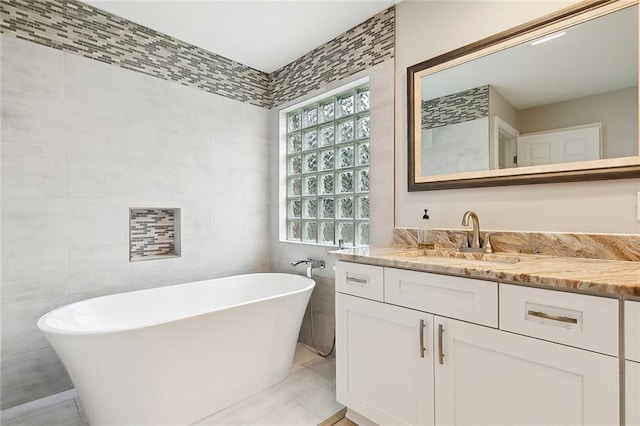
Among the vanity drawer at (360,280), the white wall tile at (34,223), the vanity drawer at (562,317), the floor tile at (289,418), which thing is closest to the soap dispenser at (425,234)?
the vanity drawer at (360,280)

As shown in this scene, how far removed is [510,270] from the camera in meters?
1.20

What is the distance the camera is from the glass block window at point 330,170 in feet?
8.41

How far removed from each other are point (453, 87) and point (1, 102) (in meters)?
2.71

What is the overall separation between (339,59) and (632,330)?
2.41 m

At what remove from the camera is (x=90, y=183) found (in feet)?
7.27

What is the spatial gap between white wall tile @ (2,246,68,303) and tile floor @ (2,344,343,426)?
70 cm

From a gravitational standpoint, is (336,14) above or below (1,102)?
above

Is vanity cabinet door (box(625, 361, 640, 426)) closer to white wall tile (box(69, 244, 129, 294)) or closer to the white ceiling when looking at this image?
the white ceiling

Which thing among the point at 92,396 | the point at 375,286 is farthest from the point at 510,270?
the point at 92,396

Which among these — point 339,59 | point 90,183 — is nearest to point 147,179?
point 90,183

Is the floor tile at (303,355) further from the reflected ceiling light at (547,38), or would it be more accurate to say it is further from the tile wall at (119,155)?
the reflected ceiling light at (547,38)

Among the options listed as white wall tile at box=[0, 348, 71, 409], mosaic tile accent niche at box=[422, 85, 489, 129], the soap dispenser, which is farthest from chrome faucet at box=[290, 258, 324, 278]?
white wall tile at box=[0, 348, 71, 409]

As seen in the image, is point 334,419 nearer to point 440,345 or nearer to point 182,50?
point 440,345

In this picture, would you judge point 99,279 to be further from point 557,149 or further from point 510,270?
point 557,149
